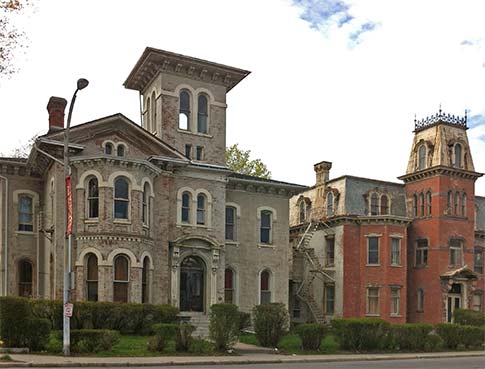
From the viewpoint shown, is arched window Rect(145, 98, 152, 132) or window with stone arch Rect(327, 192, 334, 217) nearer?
arched window Rect(145, 98, 152, 132)

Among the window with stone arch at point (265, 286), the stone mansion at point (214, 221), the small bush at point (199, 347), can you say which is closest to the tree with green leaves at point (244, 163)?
the stone mansion at point (214, 221)

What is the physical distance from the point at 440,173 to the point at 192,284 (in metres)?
Result: 20.0

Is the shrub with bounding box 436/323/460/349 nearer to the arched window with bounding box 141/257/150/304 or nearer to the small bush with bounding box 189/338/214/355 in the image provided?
the small bush with bounding box 189/338/214/355

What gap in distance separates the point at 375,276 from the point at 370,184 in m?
6.74

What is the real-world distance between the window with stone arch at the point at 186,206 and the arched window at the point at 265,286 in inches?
258

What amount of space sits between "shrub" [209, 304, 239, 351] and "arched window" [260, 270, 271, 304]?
→ 1299cm

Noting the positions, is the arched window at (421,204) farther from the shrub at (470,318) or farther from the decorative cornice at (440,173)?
the shrub at (470,318)

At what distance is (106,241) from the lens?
3159 centimetres

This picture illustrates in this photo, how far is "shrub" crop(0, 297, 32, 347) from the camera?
22750 mm

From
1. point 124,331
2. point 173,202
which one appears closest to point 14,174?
point 173,202

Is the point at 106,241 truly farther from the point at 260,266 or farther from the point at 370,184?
the point at 370,184

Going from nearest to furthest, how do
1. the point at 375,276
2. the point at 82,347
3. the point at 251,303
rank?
1. the point at 82,347
2. the point at 251,303
3. the point at 375,276

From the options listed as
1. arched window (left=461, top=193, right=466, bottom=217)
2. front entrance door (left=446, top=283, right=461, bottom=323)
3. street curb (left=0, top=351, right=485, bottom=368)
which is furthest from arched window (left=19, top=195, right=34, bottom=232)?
arched window (left=461, top=193, right=466, bottom=217)

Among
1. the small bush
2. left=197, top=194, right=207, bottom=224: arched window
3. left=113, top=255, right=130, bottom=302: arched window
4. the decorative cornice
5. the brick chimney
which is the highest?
the brick chimney
